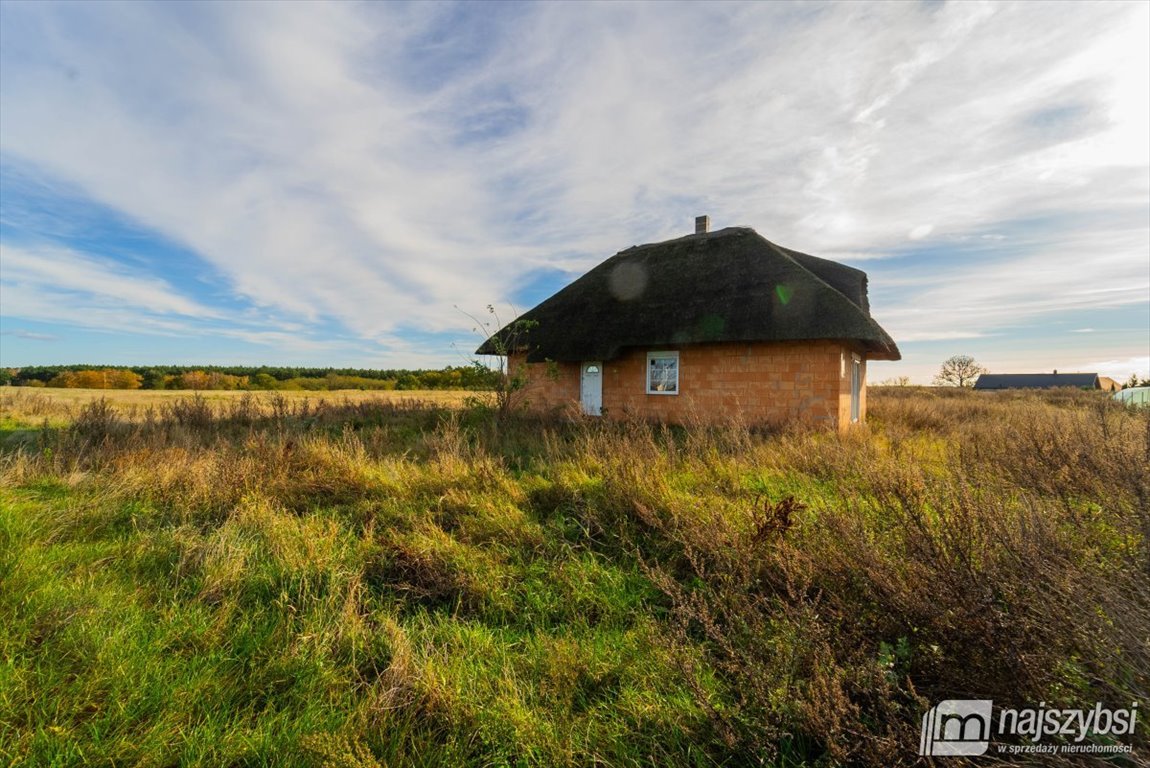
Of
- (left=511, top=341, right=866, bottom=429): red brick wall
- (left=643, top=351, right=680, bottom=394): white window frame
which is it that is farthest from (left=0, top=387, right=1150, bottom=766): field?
(left=643, top=351, right=680, bottom=394): white window frame

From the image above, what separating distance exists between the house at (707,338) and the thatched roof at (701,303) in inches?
1.3

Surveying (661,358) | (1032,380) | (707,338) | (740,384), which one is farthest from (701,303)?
(1032,380)

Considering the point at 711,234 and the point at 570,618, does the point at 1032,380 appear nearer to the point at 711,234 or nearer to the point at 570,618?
the point at 711,234

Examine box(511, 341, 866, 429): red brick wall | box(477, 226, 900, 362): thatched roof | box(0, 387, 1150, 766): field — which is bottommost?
box(0, 387, 1150, 766): field

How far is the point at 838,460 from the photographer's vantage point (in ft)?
18.5

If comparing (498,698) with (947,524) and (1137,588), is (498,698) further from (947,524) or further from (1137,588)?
(1137,588)

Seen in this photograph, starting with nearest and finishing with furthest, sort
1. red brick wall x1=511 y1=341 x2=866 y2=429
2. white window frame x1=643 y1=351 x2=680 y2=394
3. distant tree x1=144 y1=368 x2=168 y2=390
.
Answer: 1. red brick wall x1=511 y1=341 x2=866 y2=429
2. white window frame x1=643 y1=351 x2=680 y2=394
3. distant tree x1=144 y1=368 x2=168 y2=390

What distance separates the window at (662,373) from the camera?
39.7ft

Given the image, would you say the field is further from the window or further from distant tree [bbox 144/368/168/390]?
distant tree [bbox 144/368/168/390]

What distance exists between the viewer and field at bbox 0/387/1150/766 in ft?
6.27

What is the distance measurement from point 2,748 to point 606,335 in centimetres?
1151

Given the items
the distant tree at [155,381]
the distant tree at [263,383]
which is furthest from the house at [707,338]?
the distant tree at [155,381]

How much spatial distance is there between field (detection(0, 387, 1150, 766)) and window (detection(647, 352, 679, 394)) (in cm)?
725

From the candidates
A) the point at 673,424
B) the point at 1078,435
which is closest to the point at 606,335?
the point at 673,424
